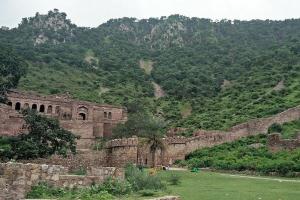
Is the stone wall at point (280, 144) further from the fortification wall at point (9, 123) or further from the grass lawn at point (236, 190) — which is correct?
the fortification wall at point (9, 123)

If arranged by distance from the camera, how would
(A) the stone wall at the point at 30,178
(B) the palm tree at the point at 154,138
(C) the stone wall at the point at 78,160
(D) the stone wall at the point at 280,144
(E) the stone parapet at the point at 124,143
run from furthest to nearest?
(E) the stone parapet at the point at 124,143 → (B) the palm tree at the point at 154,138 → (D) the stone wall at the point at 280,144 → (C) the stone wall at the point at 78,160 → (A) the stone wall at the point at 30,178

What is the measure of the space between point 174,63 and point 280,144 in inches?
2518

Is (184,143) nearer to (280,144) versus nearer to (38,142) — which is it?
(280,144)

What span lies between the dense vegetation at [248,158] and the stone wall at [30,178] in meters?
17.1

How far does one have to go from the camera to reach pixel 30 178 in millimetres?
13289

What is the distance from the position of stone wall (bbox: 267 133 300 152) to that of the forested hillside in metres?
14.4

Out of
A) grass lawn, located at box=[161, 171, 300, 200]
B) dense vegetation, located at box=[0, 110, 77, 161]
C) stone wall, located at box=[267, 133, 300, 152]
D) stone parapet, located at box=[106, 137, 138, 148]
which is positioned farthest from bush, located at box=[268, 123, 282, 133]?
grass lawn, located at box=[161, 171, 300, 200]

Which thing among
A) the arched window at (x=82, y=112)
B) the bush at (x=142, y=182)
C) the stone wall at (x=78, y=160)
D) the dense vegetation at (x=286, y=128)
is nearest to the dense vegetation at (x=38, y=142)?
the stone wall at (x=78, y=160)

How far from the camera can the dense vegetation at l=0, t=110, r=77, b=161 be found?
27.3m

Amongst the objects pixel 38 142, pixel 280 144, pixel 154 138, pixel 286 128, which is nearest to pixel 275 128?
pixel 286 128

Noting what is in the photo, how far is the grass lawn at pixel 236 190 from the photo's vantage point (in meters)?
17.5

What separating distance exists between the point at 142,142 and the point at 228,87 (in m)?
43.7

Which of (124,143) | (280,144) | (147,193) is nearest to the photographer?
(147,193)

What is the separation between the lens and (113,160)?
1382 inches
